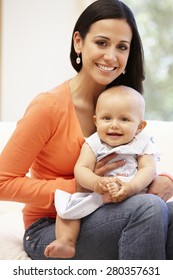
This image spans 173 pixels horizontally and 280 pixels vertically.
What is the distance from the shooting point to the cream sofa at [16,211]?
1493 millimetres

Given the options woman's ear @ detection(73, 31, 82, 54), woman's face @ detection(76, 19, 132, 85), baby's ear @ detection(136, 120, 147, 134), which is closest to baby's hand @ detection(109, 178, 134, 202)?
baby's ear @ detection(136, 120, 147, 134)

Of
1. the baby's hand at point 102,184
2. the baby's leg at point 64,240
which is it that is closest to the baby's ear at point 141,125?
the baby's hand at point 102,184

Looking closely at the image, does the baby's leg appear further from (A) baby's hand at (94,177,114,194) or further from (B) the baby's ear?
(B) the baby's ear

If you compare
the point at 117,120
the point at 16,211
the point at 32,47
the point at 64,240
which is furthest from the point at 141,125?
the point at 32,47

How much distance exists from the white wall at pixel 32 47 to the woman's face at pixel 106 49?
5.28ft

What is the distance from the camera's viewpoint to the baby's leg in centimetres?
128

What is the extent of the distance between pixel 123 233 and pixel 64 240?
7.1 inches

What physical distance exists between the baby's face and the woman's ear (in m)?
0.25

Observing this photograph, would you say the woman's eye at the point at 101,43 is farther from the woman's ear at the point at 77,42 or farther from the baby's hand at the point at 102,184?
the baby's hand at the point at 102,184

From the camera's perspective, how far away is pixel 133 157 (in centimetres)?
142

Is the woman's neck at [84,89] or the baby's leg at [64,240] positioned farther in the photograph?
the woman's neck at [84,89]
